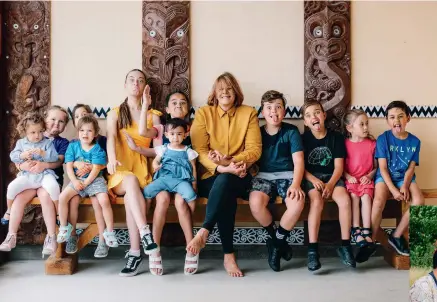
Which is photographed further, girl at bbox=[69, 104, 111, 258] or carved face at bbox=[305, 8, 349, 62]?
carved face at bbox=[305, 8, 349, 62]

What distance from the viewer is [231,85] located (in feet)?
11.3

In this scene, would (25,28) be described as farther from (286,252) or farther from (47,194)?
(286,252)

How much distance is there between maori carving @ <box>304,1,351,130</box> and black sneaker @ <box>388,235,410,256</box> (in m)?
1.02

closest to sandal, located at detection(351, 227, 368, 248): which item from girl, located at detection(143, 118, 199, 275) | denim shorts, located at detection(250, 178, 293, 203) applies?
denim shorts, located at detection(250, 178, 293, 203)

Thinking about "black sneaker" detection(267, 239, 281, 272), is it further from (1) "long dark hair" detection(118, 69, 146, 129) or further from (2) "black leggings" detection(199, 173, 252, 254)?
(1) "long dark hair" detection(118, 69, 146, 129)

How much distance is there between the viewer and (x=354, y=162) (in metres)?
3.49

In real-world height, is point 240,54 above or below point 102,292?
above

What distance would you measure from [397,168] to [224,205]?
4.60 feet

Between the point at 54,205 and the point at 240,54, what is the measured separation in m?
1.93

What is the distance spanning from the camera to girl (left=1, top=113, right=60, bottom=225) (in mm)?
3248

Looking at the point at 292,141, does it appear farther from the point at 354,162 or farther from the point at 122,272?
the point at 122,272

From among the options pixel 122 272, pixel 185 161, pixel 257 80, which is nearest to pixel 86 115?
pixel 185 161

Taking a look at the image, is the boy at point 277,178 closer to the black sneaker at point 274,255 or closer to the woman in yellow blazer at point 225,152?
the black sneaker at point 274,255

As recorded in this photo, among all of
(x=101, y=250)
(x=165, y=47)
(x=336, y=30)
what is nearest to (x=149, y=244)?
(x=101, y=250)
